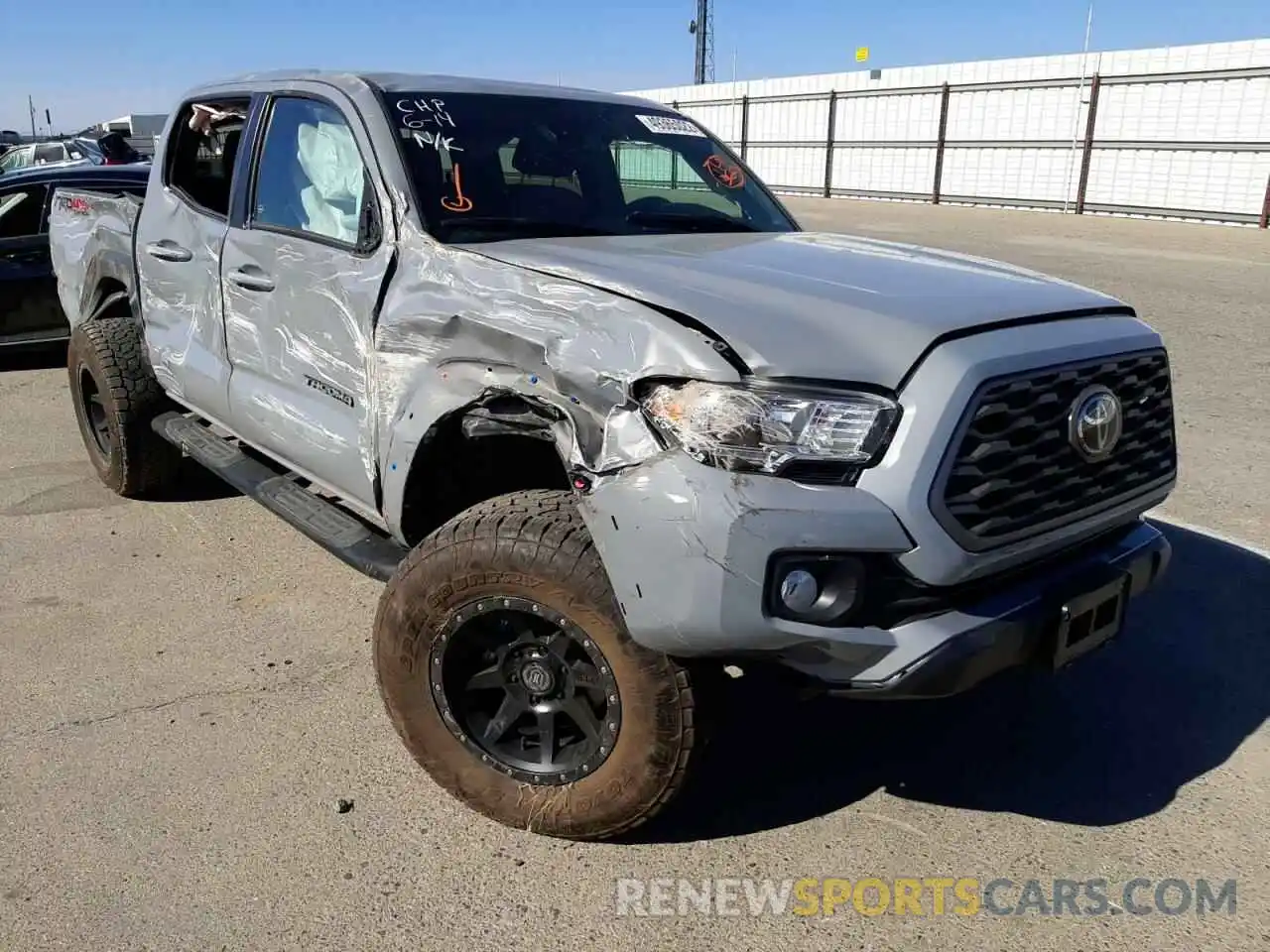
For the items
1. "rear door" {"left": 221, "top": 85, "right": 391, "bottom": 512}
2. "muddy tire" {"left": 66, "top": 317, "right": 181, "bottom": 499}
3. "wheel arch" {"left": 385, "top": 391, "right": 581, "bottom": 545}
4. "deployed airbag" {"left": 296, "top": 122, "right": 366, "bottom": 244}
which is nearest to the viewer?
"wheel arch" {"left": 385, "top": 391, "right": 581, "bottom": 545}

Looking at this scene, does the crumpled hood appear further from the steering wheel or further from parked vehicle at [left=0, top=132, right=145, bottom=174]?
parked vehicle at [left=0, top=132, right=145, bottom=174]

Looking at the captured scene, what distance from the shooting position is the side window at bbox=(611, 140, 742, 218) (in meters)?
3.75

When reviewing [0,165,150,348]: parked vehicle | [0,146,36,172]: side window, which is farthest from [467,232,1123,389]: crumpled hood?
[0,146,36,172]: side window

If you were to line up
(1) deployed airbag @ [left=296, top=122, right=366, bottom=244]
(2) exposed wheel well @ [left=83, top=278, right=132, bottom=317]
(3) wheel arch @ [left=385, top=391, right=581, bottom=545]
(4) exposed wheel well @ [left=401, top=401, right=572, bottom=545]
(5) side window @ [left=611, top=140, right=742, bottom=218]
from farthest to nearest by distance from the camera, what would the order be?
(2) exposed wheel well @ [left=83, top=278, right=132, bottom=317], (5) side window @ [left=611, top=140, right=742, bottom=218], (1) deployed airbag @ [left=296, top=122, right=366, bottom=244], (4) exposed wheel well @ [left=401, top=401, right=572, bottom=545], (3) wheel arch @ [left=385, top=391, right=581, bottom=545]

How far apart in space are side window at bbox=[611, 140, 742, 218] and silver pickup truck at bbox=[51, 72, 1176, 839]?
0.09 ft

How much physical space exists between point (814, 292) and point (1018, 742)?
1599 millimetres

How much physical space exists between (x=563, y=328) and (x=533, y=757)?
1116 millimetres

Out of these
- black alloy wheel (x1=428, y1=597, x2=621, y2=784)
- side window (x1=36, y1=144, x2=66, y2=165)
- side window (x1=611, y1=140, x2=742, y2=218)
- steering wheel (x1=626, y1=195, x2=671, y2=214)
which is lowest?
black alloy wheel (x1=428, y1=597, x2=621, y2=784)

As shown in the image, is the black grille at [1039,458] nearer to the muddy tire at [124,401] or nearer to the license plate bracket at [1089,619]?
the license plate bracket at [1089,619]

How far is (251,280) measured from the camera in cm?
376

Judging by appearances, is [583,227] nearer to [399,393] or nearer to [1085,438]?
[399,393]

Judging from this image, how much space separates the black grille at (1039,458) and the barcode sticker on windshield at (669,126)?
2.09 m

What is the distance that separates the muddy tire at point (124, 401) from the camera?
4914 mm

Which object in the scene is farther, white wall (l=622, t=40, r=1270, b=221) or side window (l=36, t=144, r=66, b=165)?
white wall (l=622, t=40, r=1270, b=221)
